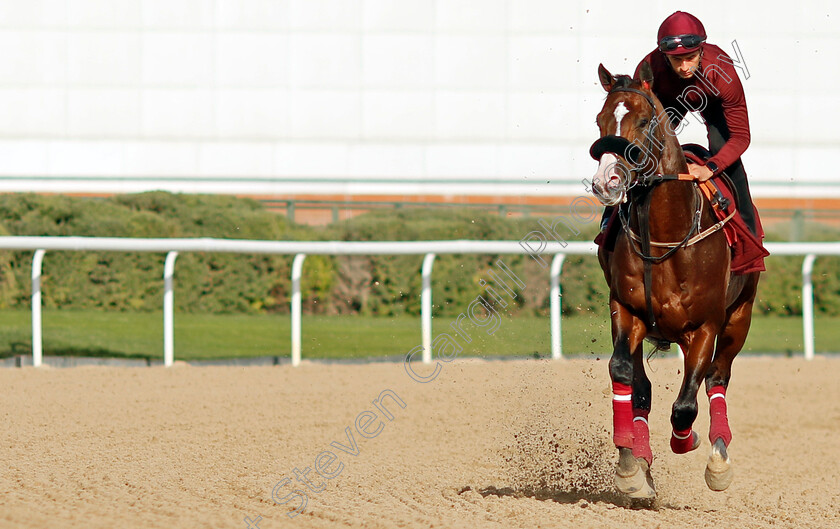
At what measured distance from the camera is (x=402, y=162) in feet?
49.5

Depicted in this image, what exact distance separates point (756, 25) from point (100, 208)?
9527mm

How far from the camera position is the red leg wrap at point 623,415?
4.17 meters

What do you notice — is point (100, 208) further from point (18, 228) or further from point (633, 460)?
point (633, 460)

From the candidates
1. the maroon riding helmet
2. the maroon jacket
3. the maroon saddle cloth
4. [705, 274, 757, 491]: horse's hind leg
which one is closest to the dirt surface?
[705, 274, 757, 491]: horse's hind leg

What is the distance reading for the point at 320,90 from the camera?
49.0ft

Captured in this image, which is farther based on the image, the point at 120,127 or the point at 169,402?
the point at 120,127

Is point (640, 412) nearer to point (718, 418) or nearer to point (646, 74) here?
point (718, 418)

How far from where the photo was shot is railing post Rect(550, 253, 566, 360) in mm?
8305

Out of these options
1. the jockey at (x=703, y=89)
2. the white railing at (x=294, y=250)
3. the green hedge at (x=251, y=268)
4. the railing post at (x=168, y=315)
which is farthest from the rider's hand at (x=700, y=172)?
the green hedge at (x=251, y=268)

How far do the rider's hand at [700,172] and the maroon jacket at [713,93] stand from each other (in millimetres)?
89

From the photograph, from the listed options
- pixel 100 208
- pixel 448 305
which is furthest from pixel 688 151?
pixel 100 208

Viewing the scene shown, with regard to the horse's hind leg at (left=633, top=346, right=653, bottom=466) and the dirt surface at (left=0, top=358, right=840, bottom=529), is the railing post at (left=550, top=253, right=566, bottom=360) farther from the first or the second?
the horse's hind leg at (left=633, top=346, right=653, bottom=466)

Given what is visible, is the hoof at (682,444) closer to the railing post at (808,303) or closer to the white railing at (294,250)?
the white railing at (294,250)

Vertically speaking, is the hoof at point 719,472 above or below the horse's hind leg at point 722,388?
below
